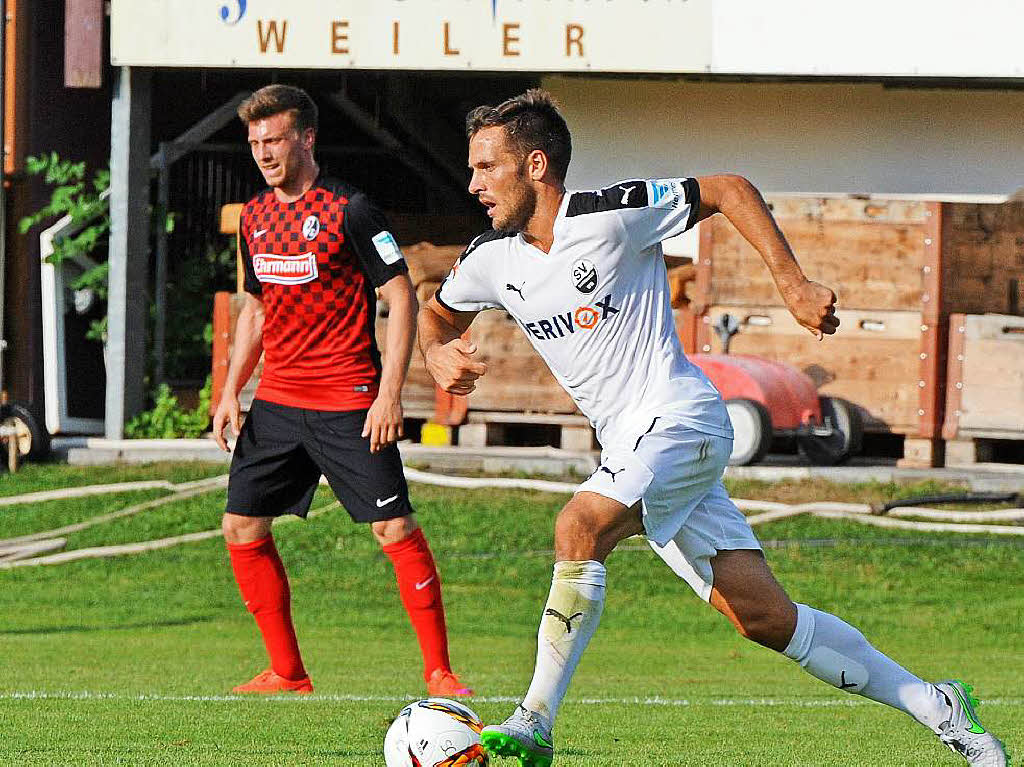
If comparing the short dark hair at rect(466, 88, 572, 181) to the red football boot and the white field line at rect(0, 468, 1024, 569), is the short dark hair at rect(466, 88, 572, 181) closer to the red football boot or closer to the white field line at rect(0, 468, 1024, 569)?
the red football boot

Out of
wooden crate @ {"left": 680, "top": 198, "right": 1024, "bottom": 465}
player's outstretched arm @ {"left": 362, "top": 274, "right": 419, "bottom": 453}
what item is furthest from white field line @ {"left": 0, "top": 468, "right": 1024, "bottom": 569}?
player's outstretched arm @ {"left": 362, "top": 274, "right": 419, "bottom": 453}

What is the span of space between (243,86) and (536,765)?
18.0 metres

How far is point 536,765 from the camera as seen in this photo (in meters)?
4.74

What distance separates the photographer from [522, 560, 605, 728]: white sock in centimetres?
489

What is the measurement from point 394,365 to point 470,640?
3.83 metres

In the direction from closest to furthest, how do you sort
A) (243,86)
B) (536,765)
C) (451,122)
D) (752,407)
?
(536,765) → (752,407) → (243,86) → (451,122)

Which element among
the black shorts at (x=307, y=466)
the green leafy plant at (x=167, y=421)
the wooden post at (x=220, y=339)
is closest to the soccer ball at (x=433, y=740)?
the black shorts at (x=307, y=466)

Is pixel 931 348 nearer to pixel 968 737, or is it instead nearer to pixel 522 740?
pixel 968 737

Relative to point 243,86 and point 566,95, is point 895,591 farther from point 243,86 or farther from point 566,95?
point 243,86

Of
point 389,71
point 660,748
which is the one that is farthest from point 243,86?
point 660,748

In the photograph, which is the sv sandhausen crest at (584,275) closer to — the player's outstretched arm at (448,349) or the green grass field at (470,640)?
the player's outstretched arm at (448,349)

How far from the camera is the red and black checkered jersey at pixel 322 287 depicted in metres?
7.57

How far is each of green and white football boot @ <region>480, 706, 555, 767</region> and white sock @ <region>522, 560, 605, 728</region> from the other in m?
0.09

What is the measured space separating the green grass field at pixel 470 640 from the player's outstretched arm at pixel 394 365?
42.6 inches
